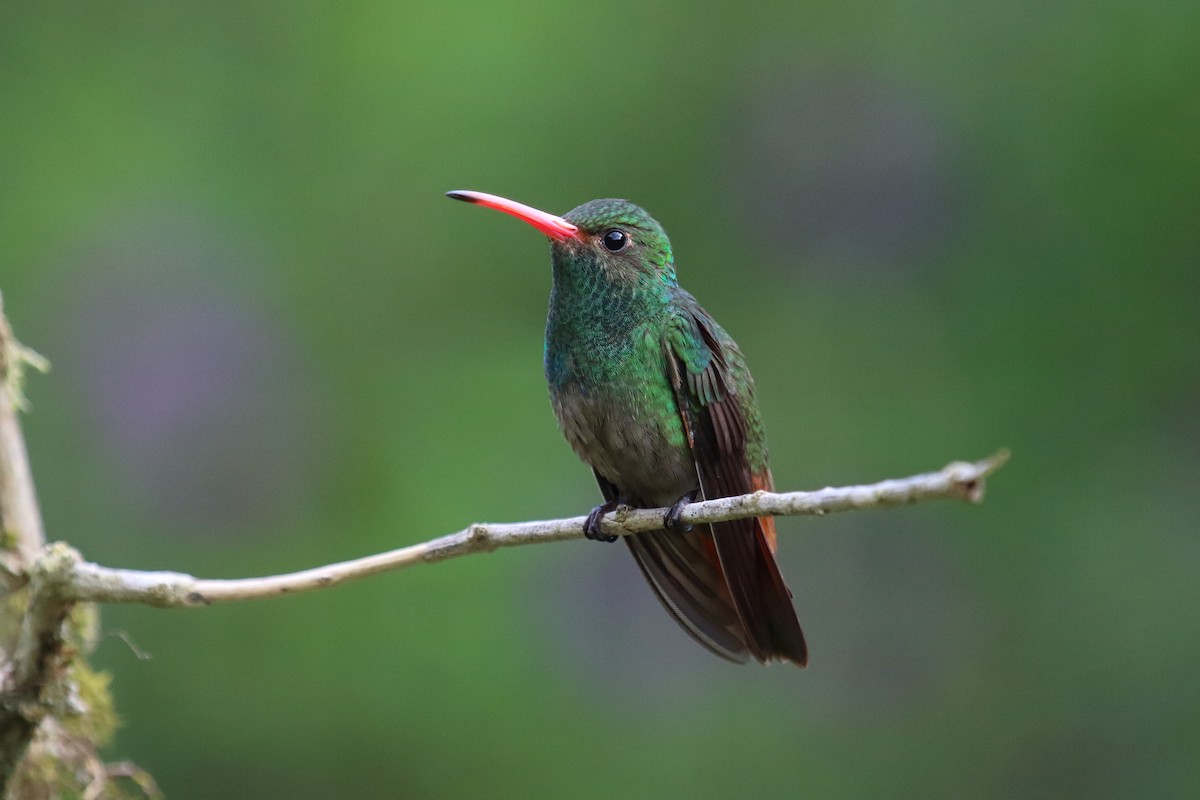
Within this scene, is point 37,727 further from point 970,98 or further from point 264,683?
point 970,98

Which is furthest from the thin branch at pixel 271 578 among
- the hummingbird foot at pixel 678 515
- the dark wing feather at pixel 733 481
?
the dark wing feather at pixel 733 481

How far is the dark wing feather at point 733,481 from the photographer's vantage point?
9.41 ft

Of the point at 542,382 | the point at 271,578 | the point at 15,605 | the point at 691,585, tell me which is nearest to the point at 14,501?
the point at 15,605

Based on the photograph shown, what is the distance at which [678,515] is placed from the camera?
253 cm

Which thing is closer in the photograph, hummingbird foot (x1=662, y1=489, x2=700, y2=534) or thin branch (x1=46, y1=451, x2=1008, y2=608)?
thin branch (x1=46, y1=451, x2=1008, y2=608)

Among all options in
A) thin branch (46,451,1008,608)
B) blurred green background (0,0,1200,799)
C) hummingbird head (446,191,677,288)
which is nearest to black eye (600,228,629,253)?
hummingbird head (446,191,677,288)

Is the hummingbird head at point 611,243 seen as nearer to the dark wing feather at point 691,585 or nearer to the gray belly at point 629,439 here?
the gray belly at point 629,439

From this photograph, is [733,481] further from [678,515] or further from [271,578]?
[271,578]

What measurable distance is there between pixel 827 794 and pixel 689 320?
105 inches

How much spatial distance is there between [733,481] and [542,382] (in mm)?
2365

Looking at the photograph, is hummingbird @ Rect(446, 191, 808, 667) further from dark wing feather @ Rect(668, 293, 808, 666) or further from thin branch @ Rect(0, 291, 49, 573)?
thin branch @ Rect(0, 291, 49, 573)

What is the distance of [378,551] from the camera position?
4965 mm

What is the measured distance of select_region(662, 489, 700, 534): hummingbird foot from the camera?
104 inches

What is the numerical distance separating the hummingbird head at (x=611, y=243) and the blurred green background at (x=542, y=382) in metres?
2.07
